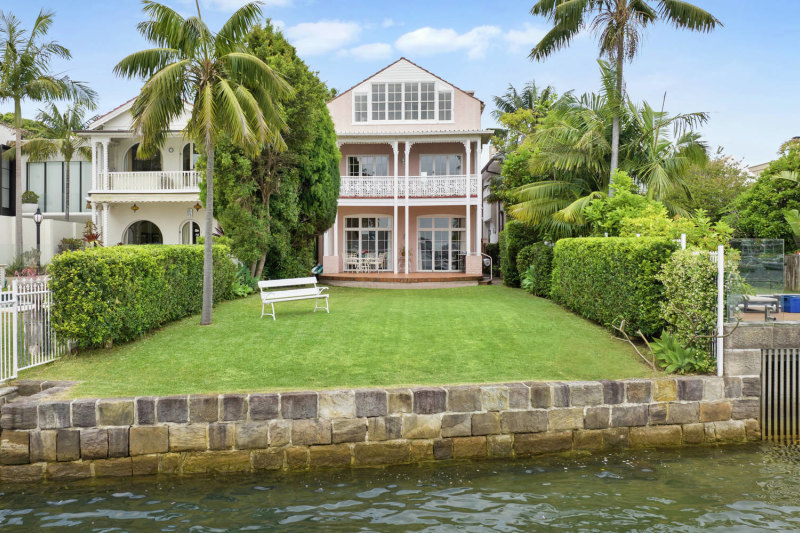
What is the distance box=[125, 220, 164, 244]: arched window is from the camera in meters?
23.8

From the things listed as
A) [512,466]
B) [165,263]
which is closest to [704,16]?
[512,466]

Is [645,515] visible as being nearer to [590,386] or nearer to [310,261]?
[590,386]

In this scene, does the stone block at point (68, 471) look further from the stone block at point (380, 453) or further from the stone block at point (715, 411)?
the stone block at point (715, 411)

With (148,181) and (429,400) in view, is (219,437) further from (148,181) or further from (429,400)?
(148,181)

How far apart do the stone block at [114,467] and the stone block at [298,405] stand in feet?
6.12

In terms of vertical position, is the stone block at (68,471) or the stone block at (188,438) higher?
the stone block at (188,438)

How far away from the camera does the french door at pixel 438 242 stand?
23891 mm

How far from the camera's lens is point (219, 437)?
6.51 metres

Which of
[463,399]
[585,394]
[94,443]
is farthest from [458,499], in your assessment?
[94,443]

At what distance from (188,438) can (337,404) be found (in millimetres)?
1799

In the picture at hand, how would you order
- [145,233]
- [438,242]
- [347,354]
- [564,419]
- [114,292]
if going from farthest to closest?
[145,233], [438,242], [347,354], [114,292], [564,419]

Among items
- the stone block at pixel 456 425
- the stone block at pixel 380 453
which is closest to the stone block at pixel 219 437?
the stone block at pixel 380 453

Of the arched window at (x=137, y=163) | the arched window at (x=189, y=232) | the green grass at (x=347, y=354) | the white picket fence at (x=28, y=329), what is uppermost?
the arched window at (x=137, y=163)

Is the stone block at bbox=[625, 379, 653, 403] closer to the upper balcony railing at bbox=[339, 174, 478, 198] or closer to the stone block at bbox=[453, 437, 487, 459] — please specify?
the stone block at bbox=[453, 437, 487, 459]
